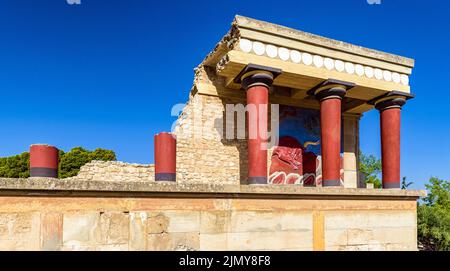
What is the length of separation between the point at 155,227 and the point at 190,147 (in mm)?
4546

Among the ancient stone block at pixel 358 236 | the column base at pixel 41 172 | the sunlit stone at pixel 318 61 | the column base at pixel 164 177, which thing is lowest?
the ancient stone block at pixel 358 236

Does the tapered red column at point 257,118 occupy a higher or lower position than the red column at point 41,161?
higher

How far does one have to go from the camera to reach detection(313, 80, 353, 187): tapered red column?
7.33 meters

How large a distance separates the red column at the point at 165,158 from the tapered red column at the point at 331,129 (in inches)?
156

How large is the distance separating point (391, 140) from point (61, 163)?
74.5 feet

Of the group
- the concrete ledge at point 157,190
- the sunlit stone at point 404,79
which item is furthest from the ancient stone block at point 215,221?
the sunlit stone at point 404,79

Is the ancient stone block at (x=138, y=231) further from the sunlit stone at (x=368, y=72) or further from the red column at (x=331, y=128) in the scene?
the sunlit stone at (x=368, y=72)

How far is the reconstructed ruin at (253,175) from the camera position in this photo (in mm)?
3914

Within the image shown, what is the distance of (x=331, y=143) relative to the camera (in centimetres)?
748

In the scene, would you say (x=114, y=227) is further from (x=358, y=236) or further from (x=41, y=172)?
(x=358, y=236)

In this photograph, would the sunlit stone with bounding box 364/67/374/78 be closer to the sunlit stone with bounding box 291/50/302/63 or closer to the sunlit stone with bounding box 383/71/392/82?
the sunlit stone with bounding box 383/71/392/82
